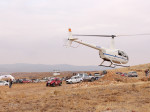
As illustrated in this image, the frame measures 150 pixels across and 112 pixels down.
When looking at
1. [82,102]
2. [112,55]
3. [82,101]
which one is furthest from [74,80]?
[82,102]

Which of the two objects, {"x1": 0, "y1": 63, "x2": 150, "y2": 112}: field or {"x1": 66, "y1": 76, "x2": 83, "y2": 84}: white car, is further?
{"x1": 66, "y1": 76, "x2": 83, "y2": 84}: white car

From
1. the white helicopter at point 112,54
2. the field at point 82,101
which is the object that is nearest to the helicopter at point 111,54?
the white helicopter at point 112,54

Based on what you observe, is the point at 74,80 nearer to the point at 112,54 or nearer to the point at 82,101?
the point at 112,54

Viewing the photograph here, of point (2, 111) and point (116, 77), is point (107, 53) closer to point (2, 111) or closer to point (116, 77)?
point (116, 77)

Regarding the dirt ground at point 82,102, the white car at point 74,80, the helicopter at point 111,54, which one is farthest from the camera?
the white car at point 74,80

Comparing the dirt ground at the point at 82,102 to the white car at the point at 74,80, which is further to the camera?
the white car at the point at 74,80

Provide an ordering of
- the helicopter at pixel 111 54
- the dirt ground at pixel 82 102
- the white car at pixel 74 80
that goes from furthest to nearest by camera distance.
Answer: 1. the white car at pixel 74 80
2. the helicopter at pixel 111 54
3. the dirt ground at pixel 82 102

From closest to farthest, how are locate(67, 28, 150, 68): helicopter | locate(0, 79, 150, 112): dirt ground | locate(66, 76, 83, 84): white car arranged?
1. locate(0, 79, 150, 112): dirt ground
2. locate(67, 28, 150, 68): helicopter
3. locate(66, 76, 83, 84): white car

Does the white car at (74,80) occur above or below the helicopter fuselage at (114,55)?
below

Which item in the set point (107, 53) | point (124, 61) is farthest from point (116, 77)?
point (107, 53)

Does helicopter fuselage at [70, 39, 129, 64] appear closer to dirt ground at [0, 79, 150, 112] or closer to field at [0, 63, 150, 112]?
field at [0, 63, 150, 112]

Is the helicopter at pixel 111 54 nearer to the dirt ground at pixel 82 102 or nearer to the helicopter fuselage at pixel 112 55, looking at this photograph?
the helicopter fuselage at pixel 112 55

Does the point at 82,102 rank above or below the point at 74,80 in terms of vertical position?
below

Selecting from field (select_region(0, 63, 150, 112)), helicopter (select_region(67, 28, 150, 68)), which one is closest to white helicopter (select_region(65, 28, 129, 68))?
helicopter (select_region(67, 28, 150, 68))
